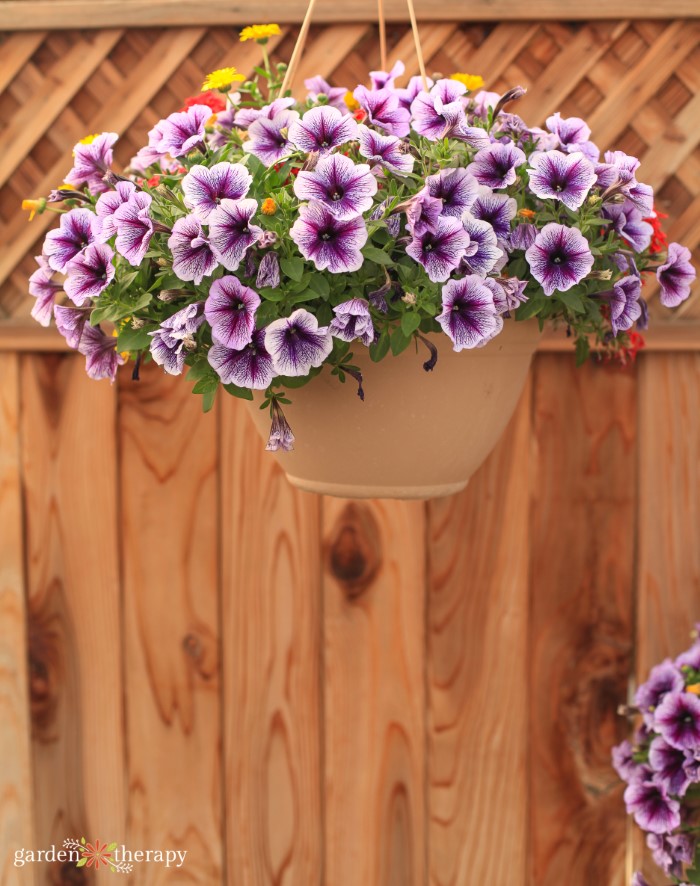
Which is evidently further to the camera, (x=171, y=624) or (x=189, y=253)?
(x=171, y=624)

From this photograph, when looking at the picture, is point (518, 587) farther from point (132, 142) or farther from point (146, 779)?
point (132, 142)

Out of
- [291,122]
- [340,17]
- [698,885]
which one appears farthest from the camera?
Result: [340,17]

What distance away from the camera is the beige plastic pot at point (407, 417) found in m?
0.76

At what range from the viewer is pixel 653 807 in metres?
1.12

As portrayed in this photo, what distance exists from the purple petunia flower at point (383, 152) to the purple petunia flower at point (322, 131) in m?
0.01

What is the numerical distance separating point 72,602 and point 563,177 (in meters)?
1.02

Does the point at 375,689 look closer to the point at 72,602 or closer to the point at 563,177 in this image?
the point at 72,602

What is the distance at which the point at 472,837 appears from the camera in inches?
Answer: 53.4

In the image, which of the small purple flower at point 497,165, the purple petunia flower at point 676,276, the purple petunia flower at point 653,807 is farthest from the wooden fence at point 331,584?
the small purple flower at point 497,165

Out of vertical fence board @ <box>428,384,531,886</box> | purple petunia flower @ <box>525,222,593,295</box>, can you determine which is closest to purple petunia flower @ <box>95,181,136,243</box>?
purple petunia flower @ <box>525,222,593,295</box>

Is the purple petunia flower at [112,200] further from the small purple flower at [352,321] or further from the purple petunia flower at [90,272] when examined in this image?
the small purple flower at [352,321]

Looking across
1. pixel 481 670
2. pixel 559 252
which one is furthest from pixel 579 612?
pixel 559 252

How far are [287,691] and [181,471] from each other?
370 mm

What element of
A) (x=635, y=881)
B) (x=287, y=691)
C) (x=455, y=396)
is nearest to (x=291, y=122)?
(x=455, y=396)
